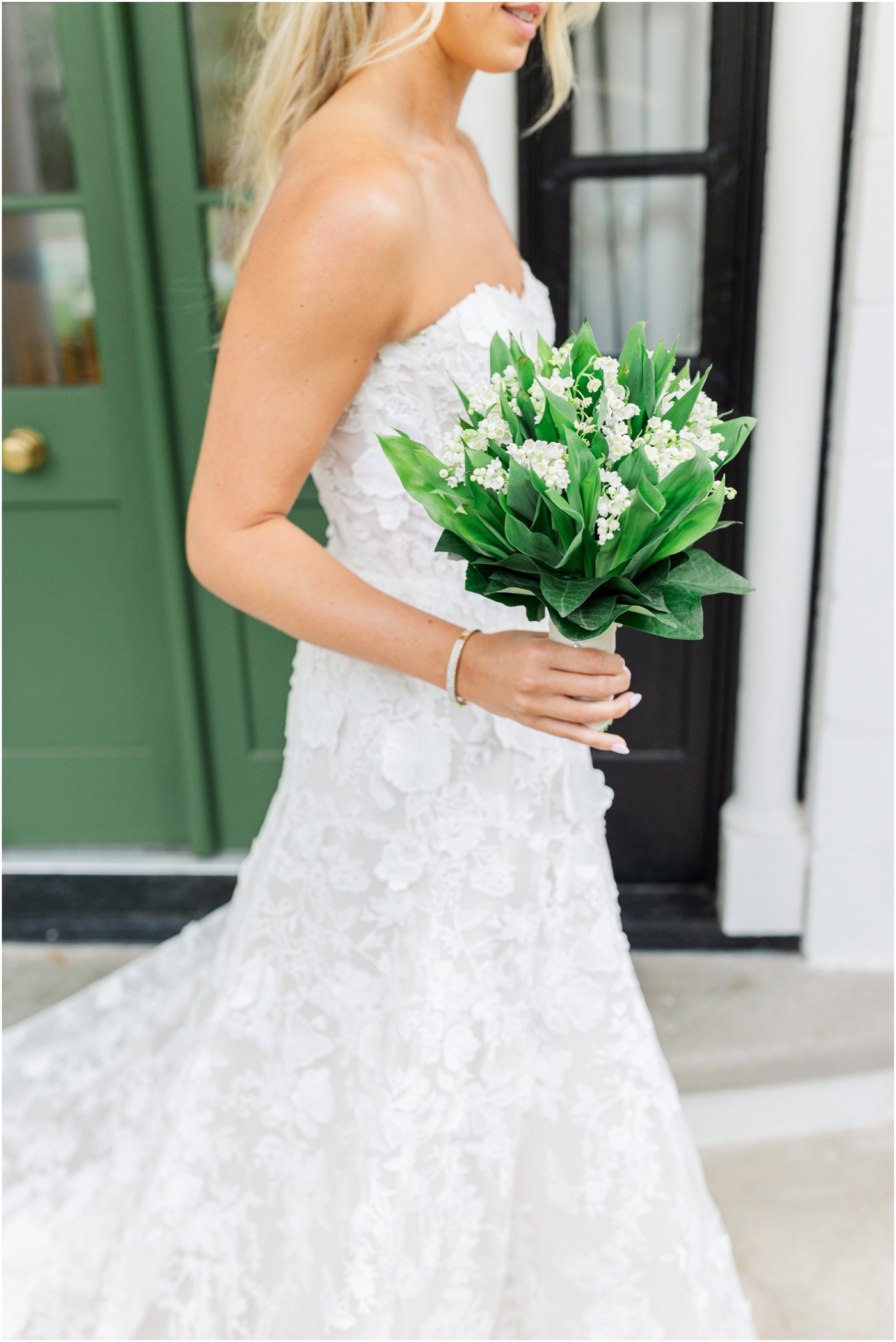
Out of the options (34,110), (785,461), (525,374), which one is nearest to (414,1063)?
(525,374)

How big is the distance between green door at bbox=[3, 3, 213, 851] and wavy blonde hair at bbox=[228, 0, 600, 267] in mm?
807

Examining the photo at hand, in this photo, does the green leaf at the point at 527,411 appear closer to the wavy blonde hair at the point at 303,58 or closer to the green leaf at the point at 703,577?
the green leaf at the point at 703,577

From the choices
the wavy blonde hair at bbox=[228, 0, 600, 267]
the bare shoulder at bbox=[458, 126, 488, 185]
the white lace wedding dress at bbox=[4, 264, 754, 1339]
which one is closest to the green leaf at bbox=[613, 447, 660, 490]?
the white lace wedding dress at bbox=[4, 264, 754, 1339]

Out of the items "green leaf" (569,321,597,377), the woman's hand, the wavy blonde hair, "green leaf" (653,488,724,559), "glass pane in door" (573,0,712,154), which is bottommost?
the woman's hand

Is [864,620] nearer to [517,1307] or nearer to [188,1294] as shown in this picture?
[517,1307]

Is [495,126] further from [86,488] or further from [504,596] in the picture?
[504,596]

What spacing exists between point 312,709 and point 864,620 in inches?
53.6

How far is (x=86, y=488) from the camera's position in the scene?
8.09 feet

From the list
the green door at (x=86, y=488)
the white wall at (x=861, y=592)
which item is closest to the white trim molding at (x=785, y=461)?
the white wall at (x=861, y=592)

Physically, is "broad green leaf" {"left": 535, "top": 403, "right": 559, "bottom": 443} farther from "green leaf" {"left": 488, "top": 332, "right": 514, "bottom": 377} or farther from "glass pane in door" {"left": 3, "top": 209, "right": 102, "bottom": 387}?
"glass pane in door" {"left": 3, "top": 209, "right": 102, "bottom": 387}

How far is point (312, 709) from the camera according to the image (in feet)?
4.79

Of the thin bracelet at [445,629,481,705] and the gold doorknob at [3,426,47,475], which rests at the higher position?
the gold doorknob at [3,426,47,475]

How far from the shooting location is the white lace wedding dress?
1377 mm

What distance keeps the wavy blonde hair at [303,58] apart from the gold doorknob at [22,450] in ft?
3.39
